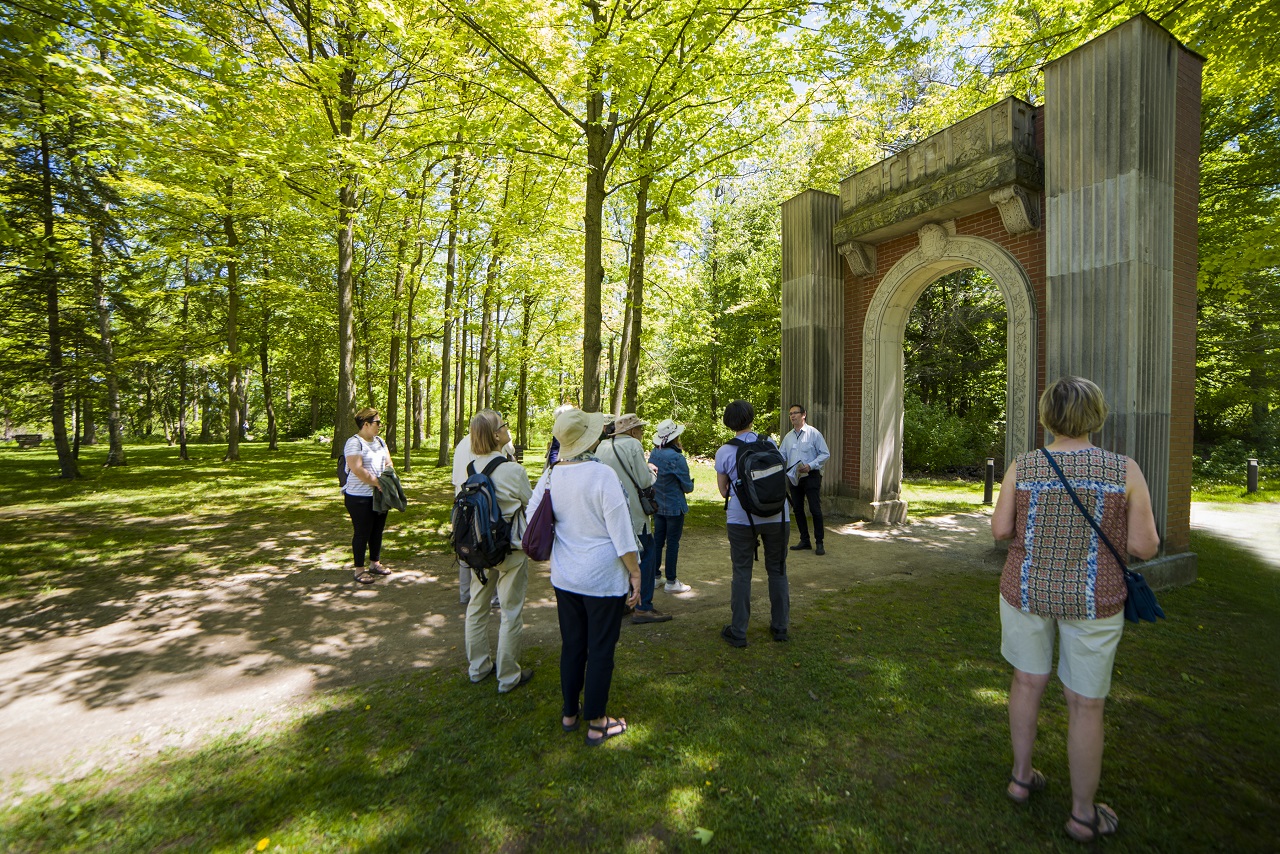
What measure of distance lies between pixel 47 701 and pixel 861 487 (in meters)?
9.95

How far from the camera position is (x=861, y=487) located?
9867mm

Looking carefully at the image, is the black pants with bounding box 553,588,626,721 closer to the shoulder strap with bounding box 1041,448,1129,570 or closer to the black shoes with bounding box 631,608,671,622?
the black shoes with bounding box 631,608,671,622

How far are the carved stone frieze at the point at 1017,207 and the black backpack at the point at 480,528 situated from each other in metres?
7.34

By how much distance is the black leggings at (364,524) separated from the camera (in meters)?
6.13

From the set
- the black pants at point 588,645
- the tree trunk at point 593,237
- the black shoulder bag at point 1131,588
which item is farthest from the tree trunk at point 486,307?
the black shoulder bag at point 1131,588

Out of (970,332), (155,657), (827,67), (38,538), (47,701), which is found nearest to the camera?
(47,701)

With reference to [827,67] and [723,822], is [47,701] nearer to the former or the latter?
[723,822]

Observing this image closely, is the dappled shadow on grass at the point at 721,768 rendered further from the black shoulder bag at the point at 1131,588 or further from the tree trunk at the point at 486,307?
the tree trunk at the point at 486,307

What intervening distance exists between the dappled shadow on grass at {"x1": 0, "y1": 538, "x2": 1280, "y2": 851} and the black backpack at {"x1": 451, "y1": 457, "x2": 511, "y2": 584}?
3.21 feet

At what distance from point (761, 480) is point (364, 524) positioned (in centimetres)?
452

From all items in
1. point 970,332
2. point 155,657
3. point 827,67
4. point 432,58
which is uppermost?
point 432,58

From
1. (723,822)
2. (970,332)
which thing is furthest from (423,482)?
(970,332)

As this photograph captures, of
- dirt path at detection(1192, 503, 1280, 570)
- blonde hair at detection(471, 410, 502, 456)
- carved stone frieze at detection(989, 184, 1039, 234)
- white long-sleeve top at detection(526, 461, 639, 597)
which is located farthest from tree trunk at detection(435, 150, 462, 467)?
dirt path at detection(1192, 503, 1280, 570)

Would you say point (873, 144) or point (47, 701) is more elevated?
point (873, 144)
